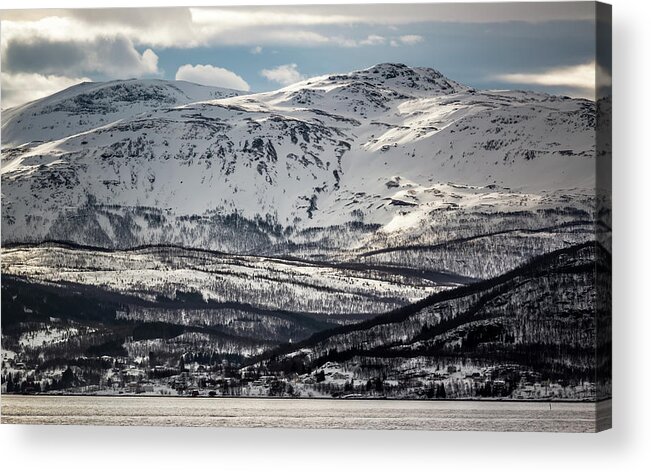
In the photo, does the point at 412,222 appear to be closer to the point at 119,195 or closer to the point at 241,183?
the point at 241,183

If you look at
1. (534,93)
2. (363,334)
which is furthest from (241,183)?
(534,93)

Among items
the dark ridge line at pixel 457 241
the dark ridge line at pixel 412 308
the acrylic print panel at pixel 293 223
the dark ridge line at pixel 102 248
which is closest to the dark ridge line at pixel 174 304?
the acrylic print panel at pixel 293 223

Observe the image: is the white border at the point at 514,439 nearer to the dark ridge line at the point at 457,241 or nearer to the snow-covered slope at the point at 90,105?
the dark ridge line at the point at 457,241

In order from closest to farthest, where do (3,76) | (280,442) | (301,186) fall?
(280,442) < (3,76) < (301,186)

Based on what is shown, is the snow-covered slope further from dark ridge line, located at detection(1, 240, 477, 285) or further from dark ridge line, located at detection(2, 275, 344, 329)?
dark ridge line, located at detection(2, 275, 344, 329)

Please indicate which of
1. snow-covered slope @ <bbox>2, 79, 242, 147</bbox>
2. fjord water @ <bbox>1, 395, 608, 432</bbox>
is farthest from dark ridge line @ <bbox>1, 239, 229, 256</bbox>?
fjord water @ <bbox>1, 395, 608, 432</bbox>
